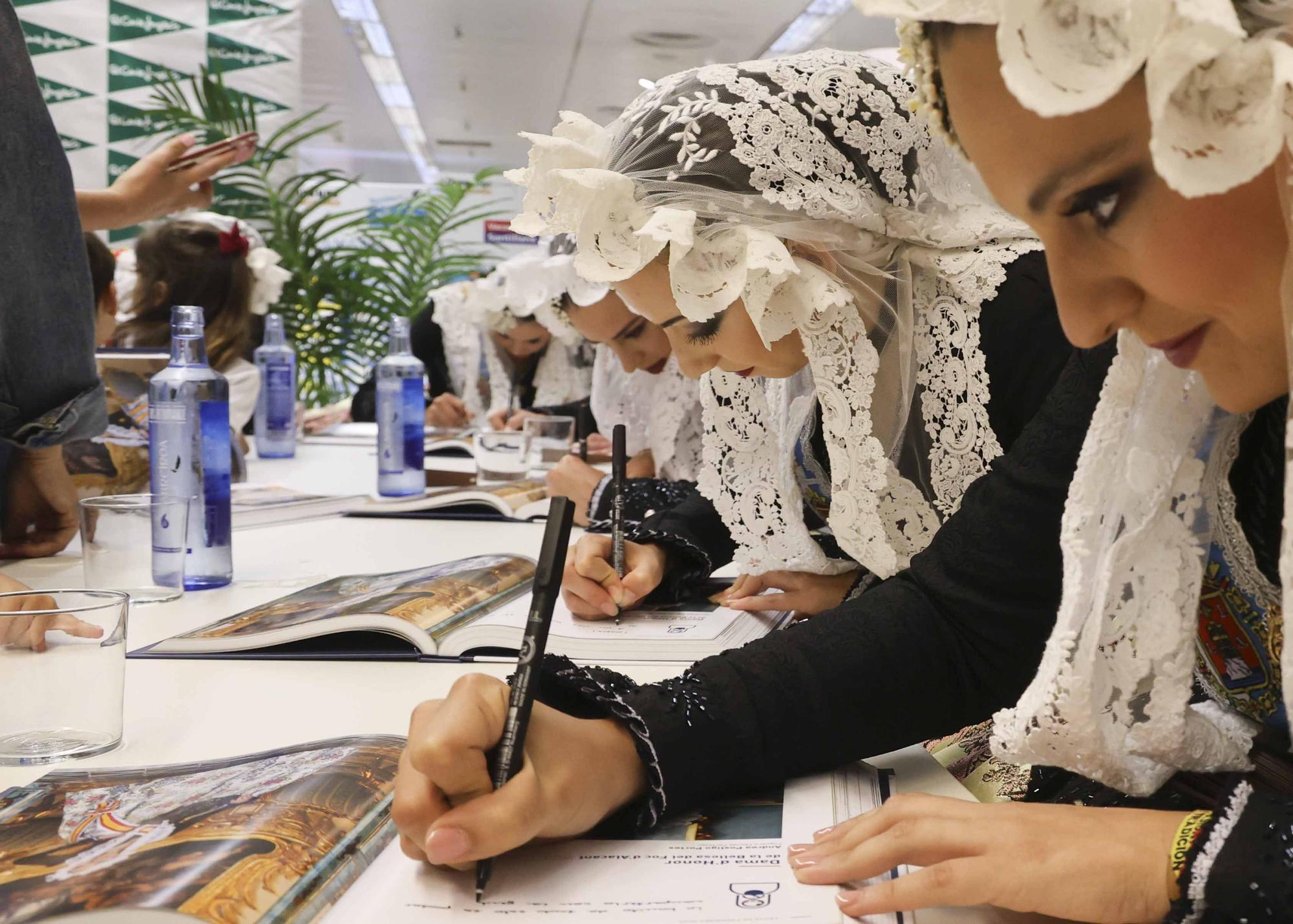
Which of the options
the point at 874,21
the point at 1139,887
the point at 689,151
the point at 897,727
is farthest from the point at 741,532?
the point at 874,21

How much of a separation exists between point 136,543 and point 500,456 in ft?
3.60

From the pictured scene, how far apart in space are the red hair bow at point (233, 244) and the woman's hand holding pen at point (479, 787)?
2.67 metres

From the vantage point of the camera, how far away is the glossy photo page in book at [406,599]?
1.00 meters

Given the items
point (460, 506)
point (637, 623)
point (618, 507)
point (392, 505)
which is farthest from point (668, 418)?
point (637, 623)

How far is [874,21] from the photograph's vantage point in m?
6.06

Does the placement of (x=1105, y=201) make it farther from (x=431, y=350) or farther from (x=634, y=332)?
(x=431, y=350)

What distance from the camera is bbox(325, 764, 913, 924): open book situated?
0.52 m

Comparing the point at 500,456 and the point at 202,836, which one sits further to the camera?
the point at 500,456

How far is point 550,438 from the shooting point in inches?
100

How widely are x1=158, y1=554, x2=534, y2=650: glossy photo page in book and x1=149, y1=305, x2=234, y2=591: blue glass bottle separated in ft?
0.45

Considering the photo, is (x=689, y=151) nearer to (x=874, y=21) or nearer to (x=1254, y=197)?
(x=1254, y=197)

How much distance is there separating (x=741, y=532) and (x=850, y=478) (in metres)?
0.19

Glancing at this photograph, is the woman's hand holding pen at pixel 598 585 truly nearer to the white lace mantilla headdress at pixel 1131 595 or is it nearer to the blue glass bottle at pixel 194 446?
the blue glass bottle at pixel 194 446

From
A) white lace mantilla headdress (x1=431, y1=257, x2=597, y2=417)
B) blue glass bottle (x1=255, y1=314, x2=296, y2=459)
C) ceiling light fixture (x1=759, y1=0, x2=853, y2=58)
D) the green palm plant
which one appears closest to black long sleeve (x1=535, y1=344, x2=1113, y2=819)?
white lace mantilla headdress (x1=431, y1=257, x2=597, y2=417)
